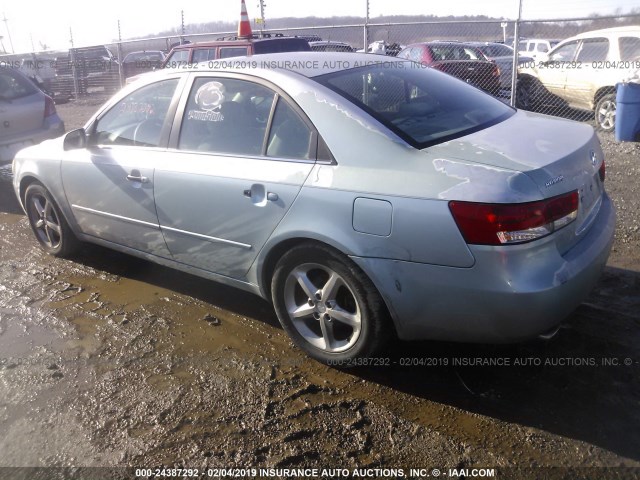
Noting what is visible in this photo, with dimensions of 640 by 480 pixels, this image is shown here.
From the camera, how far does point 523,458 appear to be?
250 cm

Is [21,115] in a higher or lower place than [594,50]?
lower

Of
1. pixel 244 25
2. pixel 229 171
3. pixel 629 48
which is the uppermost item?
pixel 244 25

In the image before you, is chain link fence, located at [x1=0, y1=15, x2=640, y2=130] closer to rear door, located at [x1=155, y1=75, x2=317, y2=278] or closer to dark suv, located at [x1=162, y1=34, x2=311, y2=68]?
dark suv, located at [x1=162, y1=34, x2=311, y2=68]

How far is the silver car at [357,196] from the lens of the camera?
2564mm

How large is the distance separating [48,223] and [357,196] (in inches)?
134

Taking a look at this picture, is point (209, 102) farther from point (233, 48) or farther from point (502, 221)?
point (233, 48)

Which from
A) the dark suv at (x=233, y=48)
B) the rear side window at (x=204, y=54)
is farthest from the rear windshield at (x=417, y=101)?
the rear side window at (x=204, y=54)

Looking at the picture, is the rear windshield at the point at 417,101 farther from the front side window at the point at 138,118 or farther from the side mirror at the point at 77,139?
the side mirror at the point at 77,139

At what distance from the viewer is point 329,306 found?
3.13 meters

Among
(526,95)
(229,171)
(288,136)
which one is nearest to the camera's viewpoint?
(288,136)

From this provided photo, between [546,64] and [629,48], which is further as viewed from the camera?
A: [546,64]

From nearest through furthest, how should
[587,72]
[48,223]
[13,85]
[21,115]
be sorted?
[48,223], [21,115], [13,85], [587,72]

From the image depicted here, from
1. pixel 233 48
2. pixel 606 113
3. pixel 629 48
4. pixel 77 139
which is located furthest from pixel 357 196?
pixel 629 48

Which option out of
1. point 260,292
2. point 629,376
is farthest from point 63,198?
point 629,376
